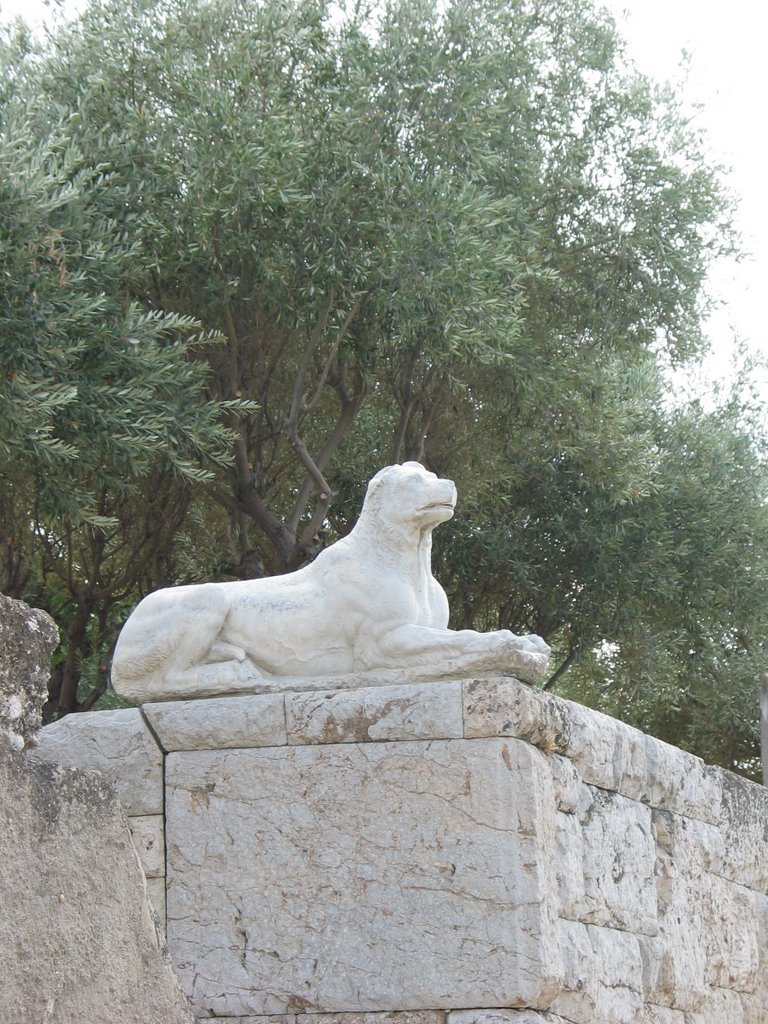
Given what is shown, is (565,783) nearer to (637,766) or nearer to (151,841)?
(637,766)

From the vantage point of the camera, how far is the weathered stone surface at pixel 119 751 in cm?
565

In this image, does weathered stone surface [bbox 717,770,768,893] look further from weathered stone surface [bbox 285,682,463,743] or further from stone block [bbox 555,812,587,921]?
weathered stone surface [bbox 285,682,463,743]

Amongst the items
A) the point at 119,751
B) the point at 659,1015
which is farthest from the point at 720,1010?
the point at 119,751

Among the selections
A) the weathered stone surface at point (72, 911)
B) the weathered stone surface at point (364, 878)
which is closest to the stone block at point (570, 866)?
the weathered stone surface at point (364, 878)

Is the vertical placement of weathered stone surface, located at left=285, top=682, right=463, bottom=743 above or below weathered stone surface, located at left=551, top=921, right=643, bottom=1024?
above

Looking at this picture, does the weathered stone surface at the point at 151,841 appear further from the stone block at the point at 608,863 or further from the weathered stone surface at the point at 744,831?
the weathered stone surface at the point at 744,831

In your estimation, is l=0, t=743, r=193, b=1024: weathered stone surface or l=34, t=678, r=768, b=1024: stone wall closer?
l=0, t=743, r=193, b=1024: weathered stone surface

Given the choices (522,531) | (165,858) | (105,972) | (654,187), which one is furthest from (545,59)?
(105,972)

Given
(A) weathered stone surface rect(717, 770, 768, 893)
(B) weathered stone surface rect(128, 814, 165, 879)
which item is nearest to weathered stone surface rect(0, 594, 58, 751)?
(B) weathered stone surface rect(128, 814, 165, 879)

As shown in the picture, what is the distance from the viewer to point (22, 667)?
2867 millimetres

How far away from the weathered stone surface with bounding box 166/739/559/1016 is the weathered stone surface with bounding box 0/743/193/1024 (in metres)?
2.17

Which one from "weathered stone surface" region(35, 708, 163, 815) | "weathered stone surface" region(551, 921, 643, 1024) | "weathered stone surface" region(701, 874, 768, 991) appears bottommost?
"weathered stone surface" region(551, 921, 643, 1024)

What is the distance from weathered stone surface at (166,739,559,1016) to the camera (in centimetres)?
519

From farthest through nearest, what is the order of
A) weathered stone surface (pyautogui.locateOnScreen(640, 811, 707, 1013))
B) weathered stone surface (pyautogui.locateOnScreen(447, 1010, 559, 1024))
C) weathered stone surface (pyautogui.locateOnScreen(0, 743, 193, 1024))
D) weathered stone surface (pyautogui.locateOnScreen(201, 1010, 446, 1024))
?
weathered stone surface (pyautogui.locateOnScreen(640, 811, 707, 1013))
weathered stone surface (pyautogui.locateOnScreen(201, 1010, 446, 1024))
weathered stone surface (pyautogui.locateOnScreen(447, 1010, 559, 1024))
weathered stone surface (pyautogui.locateOnScreen(0, 743, 193, 1024))
